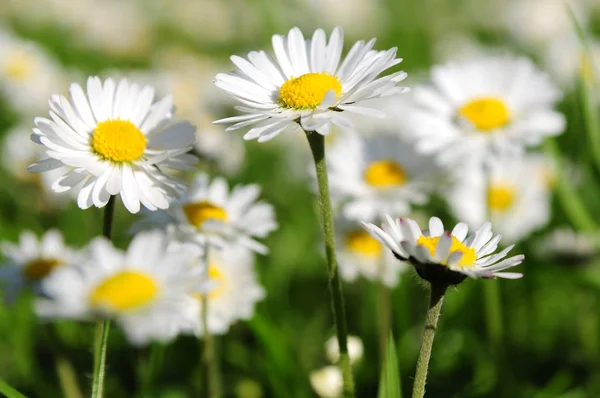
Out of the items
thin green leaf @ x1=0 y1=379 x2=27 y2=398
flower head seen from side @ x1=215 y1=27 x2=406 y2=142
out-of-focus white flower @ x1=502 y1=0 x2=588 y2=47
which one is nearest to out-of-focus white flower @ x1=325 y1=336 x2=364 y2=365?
flower head seen from side @ x1=215 y1=27 x2=406 y2=142

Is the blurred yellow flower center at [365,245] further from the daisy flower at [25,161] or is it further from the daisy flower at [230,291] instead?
the daisy flower at [25,161]

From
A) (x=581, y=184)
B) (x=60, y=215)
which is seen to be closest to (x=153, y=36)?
(x=60, y=215)

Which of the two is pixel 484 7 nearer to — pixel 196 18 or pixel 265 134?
pixel 196 18

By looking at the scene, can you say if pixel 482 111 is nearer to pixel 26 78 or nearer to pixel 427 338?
pixel 427 338

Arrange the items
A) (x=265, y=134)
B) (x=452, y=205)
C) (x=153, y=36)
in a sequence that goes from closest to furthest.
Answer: (x=265, y=134) → (x=452, y=205) → (x=153, y=36)

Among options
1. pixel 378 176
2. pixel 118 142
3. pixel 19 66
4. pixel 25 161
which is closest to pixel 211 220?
pixel 118 142

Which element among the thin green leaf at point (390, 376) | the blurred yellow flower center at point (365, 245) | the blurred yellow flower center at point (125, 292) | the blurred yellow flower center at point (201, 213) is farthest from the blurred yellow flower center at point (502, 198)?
the blurred yellow flower center at point (125, 292)
